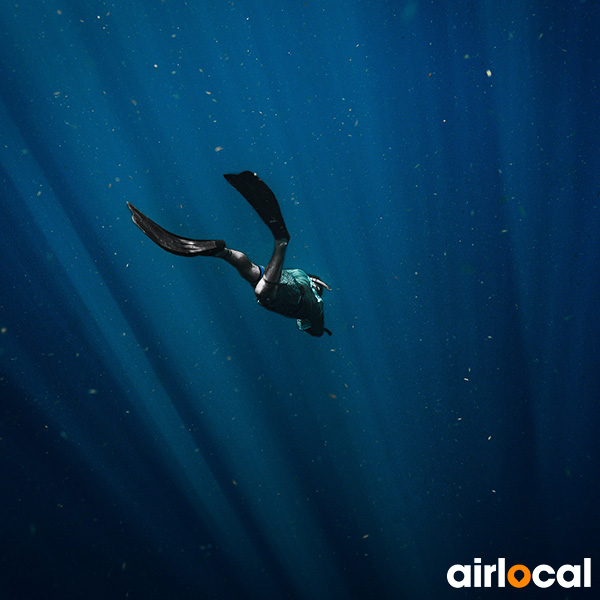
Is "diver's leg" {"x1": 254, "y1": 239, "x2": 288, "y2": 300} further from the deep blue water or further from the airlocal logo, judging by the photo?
the airlocal logo

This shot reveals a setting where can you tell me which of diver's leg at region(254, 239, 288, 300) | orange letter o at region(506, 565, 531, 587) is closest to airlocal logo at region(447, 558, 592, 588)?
orange letter o at region(506, 565, 531, 587)

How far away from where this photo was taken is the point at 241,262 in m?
0.55

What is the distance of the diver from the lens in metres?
0.50


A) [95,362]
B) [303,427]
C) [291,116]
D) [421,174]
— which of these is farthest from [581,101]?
[95,362]

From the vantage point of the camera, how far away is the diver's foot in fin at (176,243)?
505 mm

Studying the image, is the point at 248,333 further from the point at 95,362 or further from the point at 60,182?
the point at 60,182

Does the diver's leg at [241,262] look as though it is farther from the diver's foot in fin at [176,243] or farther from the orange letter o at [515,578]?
the orange letter o at [515,578]

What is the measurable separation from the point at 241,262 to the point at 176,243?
90mm

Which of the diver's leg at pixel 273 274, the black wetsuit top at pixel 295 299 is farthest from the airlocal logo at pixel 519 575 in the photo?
the diver's leg at pixel 273 274

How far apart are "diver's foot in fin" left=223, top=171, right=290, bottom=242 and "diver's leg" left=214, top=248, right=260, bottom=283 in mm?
56

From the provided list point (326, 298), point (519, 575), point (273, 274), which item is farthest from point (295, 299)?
point (519, 575)

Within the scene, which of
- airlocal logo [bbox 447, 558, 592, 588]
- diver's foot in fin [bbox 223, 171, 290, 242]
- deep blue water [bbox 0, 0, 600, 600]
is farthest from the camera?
airlocal logo [bbox 447, 558, 592, 588]

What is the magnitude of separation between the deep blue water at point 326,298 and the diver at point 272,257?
0.73ft

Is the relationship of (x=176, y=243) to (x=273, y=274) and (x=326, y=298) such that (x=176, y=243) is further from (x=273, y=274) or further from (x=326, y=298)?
(x=326, y=298)
